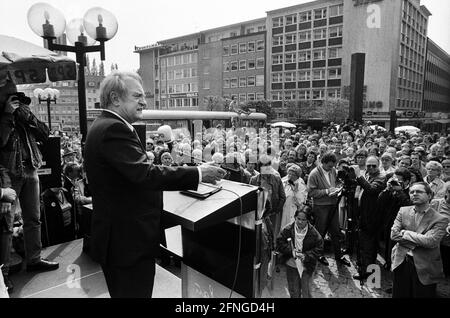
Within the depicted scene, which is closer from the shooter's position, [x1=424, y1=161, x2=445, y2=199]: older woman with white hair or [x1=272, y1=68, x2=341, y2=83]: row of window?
[x1=424, y1=161, x2=445, y2=199]: older woman with white hair

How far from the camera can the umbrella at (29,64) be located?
342 centimetres

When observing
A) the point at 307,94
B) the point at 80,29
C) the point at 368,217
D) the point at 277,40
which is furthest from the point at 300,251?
the point at 277,40

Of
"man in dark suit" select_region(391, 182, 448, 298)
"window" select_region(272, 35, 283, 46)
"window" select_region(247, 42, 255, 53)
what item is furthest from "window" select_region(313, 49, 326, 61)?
"man in dark suit" select_region(391, 182, 448, 298)

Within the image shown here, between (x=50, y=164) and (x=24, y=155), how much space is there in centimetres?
111

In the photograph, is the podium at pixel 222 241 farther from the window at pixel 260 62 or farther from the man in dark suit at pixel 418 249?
the window at pixel 260 62

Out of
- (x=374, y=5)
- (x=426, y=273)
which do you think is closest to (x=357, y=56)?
(x=426, y=273)

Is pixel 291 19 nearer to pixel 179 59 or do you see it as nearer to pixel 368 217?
pixel 179 59

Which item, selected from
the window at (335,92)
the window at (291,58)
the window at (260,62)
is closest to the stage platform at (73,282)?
the window at (335,92)

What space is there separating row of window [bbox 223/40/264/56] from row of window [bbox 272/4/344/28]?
13.4 ft

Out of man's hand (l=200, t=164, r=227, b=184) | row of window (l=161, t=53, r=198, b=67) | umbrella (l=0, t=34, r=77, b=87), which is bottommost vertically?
man's hand (l=200, t=164, r=227, b=184)

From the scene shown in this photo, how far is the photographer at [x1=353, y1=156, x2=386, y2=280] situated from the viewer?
5125 millimetres

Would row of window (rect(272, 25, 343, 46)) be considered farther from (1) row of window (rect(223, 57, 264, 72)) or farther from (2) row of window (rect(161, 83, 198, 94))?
(2) row of window (rect(161, 83, 198, 94))

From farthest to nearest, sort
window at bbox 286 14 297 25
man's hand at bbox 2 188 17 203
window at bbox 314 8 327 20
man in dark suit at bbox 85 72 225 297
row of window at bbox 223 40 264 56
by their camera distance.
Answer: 1. row of window at bbox 223 40 264 56
2. window at bbox 286 14 297 25
3. window at bbox 314 8 327 20
4. man's hand at bbox 2 188 17 203
5. man in dark suit at bbox 85 72 225 297
